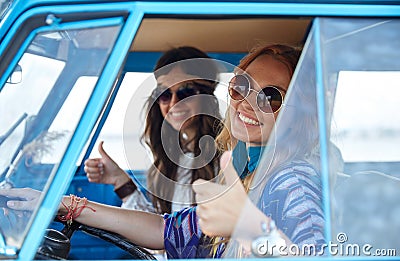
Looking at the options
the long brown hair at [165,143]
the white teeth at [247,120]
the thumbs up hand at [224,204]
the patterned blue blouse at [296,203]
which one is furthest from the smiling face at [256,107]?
the long brown hair at [165,143]

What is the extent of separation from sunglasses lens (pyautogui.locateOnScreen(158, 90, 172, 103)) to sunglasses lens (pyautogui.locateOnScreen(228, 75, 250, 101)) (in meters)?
0.54

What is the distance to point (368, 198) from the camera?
1471 millimetres

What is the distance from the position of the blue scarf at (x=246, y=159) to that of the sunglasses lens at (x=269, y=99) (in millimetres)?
123

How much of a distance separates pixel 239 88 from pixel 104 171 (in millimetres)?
955

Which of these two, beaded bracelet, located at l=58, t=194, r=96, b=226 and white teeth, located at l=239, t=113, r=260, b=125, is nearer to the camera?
white teeth, located at l=239, t=113, r=260, b=125

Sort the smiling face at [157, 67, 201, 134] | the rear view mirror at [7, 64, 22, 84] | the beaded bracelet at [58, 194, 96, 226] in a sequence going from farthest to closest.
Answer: the smiling face at [157, 67, 201, 134] < the beaded bracelet at [58, 194, 96, 226] < the rear view mirror at [7, 64, 22, 84]

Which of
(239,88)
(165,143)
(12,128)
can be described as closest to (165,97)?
(165,143)

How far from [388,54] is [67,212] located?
45.2 inches

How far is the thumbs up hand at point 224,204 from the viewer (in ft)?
4.68

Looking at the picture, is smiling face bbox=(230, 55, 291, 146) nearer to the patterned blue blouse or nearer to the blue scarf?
the blue scarf

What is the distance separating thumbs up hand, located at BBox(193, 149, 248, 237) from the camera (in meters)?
1.43

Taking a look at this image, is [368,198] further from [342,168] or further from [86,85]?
[86,85]

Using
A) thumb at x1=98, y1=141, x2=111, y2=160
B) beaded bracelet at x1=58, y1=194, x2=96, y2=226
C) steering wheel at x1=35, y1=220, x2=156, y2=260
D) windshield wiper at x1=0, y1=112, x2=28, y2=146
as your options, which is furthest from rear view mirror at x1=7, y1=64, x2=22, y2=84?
thumb at x1=98, y1=141, x2=111, y2=160

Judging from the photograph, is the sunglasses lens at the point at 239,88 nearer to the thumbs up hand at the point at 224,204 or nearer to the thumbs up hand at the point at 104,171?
the thumbs up hand at the point at 224,204
